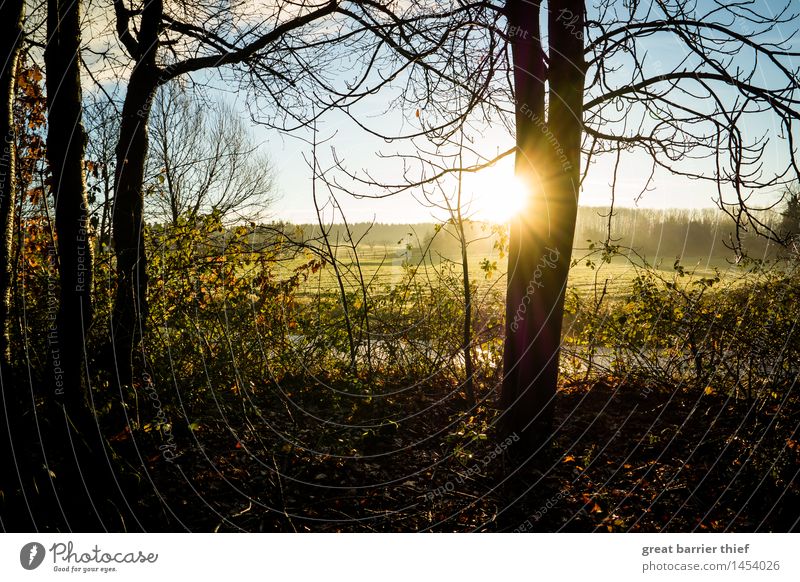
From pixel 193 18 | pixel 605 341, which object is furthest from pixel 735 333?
pixel 193 18

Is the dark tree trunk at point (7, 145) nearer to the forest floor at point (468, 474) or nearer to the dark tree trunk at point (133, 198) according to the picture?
the dark tree trunk at point (133, 198)

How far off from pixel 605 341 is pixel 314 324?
404cm

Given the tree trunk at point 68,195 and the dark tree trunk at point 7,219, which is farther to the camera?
the tree trunk at point 68,195

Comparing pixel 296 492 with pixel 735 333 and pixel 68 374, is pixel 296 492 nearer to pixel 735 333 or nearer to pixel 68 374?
pixel 68 374

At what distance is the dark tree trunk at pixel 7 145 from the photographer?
3.14 metres

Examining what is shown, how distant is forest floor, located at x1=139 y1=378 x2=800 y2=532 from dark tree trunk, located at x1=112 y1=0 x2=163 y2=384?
990 millimetres

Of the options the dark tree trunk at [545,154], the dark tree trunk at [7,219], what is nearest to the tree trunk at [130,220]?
the dark tree trunk at [7,219]

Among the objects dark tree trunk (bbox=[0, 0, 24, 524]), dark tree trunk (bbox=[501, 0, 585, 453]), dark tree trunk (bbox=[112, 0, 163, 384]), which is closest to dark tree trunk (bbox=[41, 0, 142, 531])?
dark tree trunk (bbox=[0, 0, 24, 524])

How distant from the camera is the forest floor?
362 cm

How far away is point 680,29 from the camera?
435 cm
